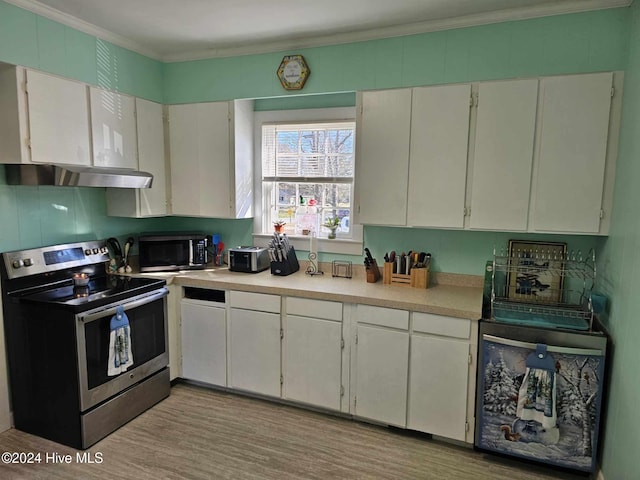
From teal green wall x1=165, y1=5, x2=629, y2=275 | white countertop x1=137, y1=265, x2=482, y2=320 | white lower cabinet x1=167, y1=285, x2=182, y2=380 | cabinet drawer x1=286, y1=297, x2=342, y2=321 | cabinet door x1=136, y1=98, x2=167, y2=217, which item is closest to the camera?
teal green wall x1=165, y1=5, x2=629, y2=275

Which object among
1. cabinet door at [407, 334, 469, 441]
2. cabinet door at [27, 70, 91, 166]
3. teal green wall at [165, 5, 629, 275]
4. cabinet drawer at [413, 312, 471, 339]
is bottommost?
cabinet door at [407, 334, 469, 441]

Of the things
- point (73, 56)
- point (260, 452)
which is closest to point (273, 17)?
point (73, 56)

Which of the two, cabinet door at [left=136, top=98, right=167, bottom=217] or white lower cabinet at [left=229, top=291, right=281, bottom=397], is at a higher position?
cabinet door at [left=136, top=98, right=167, bottom=217]

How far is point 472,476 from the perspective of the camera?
91.0 inches

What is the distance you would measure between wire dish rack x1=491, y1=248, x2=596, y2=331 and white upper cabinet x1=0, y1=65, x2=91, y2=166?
283 centimetres

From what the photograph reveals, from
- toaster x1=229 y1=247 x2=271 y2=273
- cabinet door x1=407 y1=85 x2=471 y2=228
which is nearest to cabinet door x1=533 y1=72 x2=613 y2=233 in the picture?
cabinet door x1=407 y1=85 x2=471 y2=228

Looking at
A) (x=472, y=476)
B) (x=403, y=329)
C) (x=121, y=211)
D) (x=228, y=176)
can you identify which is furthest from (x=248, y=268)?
(x=472, y=476)

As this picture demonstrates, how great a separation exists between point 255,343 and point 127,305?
0.90 metres

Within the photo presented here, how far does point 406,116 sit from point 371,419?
2.02 meters

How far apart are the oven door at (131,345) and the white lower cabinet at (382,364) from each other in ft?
4.76

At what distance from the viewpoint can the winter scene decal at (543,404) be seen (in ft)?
7.22

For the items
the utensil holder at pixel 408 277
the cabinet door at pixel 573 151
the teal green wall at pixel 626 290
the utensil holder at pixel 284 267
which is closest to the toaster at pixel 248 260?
the utensil holder at pixel 284 267

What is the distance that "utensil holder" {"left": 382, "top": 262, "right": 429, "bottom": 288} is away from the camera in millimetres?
Answer: 2893

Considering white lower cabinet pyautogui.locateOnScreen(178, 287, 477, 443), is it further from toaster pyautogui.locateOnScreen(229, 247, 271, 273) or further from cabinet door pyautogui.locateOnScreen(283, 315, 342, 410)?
toaster pyautogui.locateOnScreen(229, 247, 271, 273)
